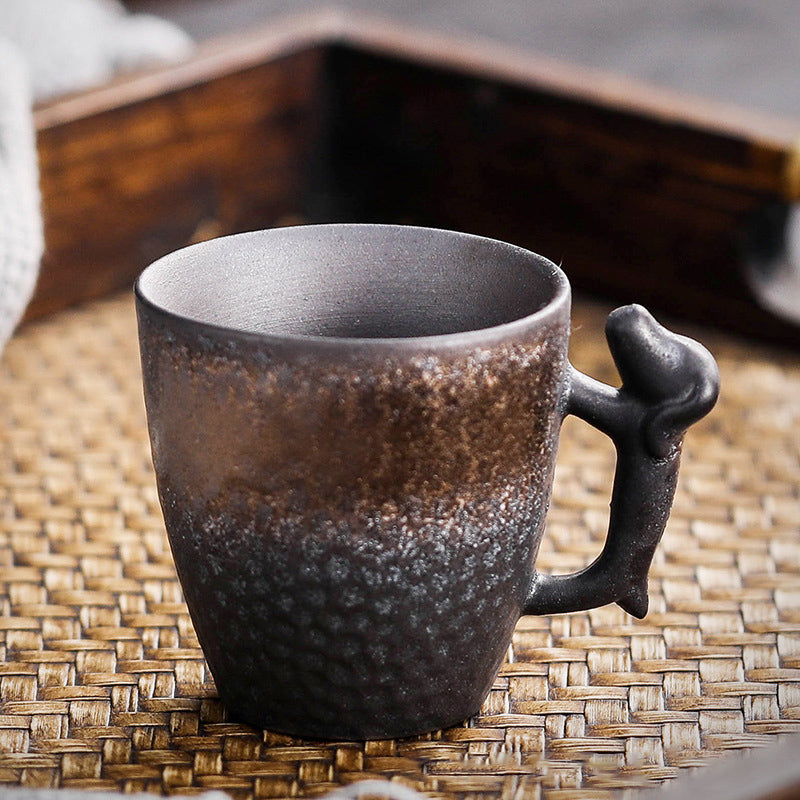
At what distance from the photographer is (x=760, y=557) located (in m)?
0.57

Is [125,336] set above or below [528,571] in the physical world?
below

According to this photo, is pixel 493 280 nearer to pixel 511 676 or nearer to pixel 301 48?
pixel 511 676

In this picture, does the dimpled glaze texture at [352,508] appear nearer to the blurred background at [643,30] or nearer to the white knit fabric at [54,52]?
the white knit fabric at [54,52]

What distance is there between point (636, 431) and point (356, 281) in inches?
4.6

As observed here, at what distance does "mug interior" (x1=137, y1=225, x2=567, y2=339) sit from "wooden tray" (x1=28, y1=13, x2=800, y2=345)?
1.13 feet

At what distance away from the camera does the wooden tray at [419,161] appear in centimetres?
79

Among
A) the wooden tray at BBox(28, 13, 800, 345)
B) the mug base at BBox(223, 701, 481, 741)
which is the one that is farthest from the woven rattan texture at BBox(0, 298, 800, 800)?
the wooden tray at BBox(28, 13, 800, 345)

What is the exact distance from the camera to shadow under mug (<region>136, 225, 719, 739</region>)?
38 cm

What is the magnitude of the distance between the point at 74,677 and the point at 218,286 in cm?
15

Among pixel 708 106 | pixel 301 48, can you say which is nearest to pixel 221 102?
pixel 301 48

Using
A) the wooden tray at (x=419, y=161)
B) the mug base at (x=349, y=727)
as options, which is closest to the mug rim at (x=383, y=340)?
the mug base at (x=349, y=727)

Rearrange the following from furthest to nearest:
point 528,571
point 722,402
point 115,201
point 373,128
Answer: point 373,128 < point 115,201 < point 722,402 < point 528,571

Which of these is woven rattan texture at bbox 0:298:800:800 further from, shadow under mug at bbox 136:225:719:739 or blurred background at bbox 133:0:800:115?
blurred background at bbox 133:0:800:115

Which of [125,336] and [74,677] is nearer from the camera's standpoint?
[74,677]
